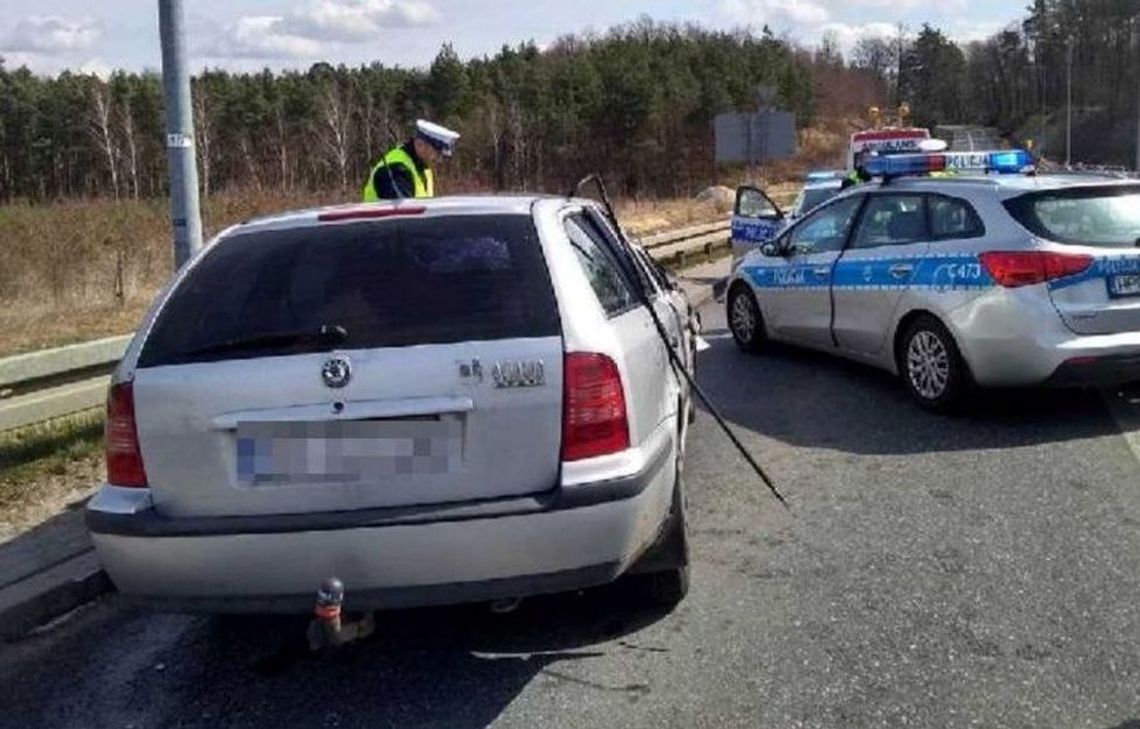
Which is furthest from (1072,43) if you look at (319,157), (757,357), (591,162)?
(757,357)

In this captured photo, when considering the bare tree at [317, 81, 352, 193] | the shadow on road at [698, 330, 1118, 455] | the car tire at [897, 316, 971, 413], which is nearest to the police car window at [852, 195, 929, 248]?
the car tire at [897, 316, 971, 413]

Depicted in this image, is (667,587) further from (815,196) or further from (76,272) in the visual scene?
(76,272)

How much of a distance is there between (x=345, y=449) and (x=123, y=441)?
714 millimetres

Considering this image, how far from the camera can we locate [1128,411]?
7.30 metres

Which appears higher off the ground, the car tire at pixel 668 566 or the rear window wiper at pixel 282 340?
the rear window wiper at pixel 282 340

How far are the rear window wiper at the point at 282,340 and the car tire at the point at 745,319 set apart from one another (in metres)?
6.74

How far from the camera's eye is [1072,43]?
107250mm

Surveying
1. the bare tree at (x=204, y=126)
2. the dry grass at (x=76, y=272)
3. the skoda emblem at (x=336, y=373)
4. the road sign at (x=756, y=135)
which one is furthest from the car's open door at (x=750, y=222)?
the bare tree at (x=204, y=126)

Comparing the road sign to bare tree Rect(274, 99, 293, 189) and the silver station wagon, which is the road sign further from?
bare tree Rect(274, 99, 293, 189)

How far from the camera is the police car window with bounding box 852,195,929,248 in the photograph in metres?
7.79

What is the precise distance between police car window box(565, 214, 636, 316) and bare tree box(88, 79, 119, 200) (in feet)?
229

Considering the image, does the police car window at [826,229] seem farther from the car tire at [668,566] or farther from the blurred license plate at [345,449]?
the blurred license plate at [345,449]

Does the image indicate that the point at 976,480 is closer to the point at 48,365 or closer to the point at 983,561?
the point at 983,561

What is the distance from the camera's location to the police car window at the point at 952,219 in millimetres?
7215
